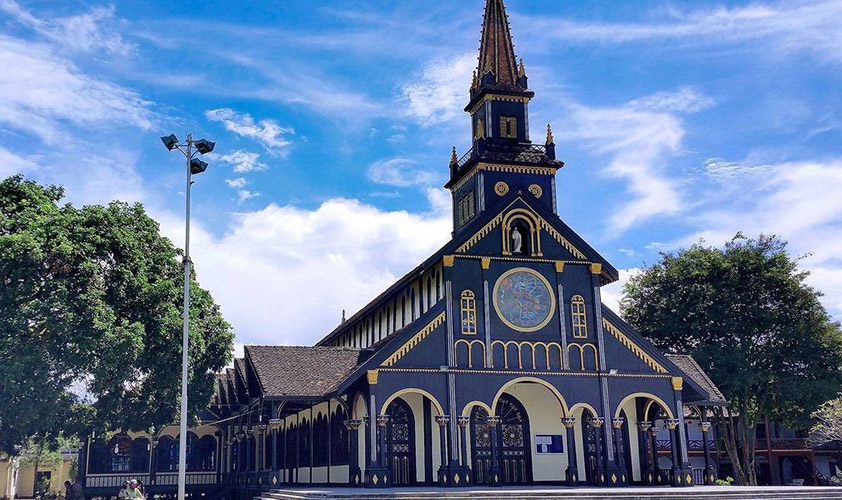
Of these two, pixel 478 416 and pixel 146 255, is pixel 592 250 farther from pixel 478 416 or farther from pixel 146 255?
pixel 146 255

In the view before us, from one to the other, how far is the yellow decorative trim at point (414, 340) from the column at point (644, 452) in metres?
10.8

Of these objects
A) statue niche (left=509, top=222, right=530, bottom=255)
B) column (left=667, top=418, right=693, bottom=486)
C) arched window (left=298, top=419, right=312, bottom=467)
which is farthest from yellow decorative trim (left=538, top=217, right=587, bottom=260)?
arched window (left=298, top=419, right=312, bottom=467)

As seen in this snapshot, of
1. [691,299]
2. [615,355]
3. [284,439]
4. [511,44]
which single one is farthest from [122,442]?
[691,299]

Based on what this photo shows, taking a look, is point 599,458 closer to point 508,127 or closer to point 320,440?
point 320,440

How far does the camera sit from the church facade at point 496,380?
3475cm

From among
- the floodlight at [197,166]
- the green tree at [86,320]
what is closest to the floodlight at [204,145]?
the floodlight at [197,166]

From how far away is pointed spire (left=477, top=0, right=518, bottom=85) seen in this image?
4422 centimetres

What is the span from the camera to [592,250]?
38.7 meters

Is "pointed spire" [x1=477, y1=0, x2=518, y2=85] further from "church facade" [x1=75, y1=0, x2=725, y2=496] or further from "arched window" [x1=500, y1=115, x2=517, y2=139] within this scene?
"church facade" [x1=75, y1=0, x2=725, y2=496]

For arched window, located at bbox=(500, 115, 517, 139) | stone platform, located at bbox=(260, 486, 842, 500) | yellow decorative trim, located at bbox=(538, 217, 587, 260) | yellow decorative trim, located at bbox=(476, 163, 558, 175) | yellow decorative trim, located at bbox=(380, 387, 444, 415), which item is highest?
arched window, located at bbox=(500, 115, 517, 139)

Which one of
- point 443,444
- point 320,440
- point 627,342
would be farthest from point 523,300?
point 320,440

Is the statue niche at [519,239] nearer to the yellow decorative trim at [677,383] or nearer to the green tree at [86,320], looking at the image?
the yellow decorative trim at [677,383]

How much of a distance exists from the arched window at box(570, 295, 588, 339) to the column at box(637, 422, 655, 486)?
5230 mm

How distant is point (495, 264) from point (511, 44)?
47.7 feet
